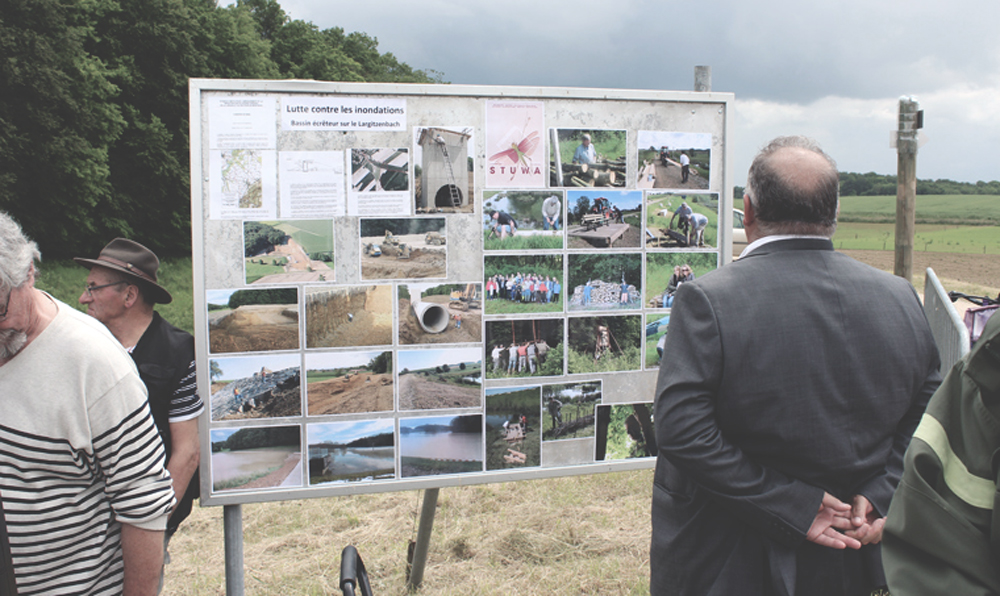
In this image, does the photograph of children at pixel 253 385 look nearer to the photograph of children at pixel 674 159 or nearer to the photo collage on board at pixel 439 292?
the photo collage on board at pixel 439 292

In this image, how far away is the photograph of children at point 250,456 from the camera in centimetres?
243

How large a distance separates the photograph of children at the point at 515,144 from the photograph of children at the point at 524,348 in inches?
22.0

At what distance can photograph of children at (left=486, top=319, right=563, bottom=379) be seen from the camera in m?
2.58

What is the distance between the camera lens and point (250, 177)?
2.35 metres

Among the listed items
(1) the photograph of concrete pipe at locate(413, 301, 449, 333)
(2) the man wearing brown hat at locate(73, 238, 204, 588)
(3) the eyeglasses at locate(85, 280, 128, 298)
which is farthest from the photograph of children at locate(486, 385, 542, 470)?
(3) the eyeglasses at locate(85, 280, 128, 298)

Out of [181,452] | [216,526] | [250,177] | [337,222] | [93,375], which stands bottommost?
[216,526]

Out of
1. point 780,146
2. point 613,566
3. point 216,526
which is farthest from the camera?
point 216,526

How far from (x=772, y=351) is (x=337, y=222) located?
1.56 m

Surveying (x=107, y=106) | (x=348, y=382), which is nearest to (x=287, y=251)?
(x=348, y=382)

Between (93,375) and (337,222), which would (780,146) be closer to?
(337,222)

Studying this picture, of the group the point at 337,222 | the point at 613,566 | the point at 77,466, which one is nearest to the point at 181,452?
the point at 77,466

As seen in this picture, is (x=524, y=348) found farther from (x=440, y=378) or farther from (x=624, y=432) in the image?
(x=624, y=432)

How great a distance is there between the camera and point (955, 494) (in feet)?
3.04

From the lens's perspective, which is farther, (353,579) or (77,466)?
(77,466)
